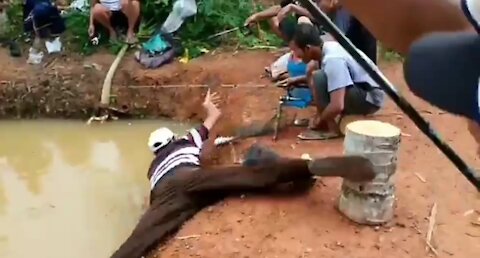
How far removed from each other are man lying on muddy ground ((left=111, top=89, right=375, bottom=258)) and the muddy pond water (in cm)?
60

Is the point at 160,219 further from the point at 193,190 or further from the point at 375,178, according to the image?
the point at 375,178

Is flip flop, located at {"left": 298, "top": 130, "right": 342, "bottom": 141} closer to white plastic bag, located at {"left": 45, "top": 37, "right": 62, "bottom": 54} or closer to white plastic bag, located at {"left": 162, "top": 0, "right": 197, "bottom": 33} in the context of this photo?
white plastic bag, located at {"left": 162, "top": 0, "right": 197, "bottom": 33}

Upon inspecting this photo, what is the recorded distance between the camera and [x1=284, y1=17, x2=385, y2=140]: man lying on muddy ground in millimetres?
4460

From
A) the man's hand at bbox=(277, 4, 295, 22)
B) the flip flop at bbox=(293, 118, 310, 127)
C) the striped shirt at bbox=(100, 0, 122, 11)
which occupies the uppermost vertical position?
the man's hand at bbox=(277, 4, 295, 22)

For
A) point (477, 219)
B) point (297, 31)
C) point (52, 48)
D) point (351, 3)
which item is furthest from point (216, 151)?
point (351, 3)

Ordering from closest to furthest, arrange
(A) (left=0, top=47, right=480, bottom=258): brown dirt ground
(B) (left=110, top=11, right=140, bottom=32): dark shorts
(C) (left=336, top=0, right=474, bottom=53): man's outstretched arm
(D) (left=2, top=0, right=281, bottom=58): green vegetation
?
(C) (left=336, top=0, right=474, bottom=53): man's outstretched arm → (A) (left=0, top=47, right=480, bottom=258): brown dirt ground → (D) (left=2, top=0, right=281, bottom=58): green vegetation → (B) (left=110, top=11, right=140, bottom=32): dark shorts

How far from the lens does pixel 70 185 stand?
17.3ft

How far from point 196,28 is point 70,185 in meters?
1.99

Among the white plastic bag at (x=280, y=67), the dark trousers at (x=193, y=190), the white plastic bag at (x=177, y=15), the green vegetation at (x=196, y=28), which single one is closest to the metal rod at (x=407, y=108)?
the dark trousers at (x=193, y=190)

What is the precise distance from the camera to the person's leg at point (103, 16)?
6.63m

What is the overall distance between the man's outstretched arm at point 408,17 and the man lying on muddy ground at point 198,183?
271 cm

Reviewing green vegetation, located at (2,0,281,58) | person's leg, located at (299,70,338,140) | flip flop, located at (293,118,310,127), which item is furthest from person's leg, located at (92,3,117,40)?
person's leg, located at (299,70,338,140)

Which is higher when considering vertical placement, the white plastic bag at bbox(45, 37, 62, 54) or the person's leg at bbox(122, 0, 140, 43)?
the person's leg at bbox(122, 0, 140, 43)

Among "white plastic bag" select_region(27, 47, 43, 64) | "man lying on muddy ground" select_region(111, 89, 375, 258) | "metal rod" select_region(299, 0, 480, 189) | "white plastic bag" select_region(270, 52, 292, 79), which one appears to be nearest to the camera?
"metal rod" select_region(299, 0, 480, 189)
